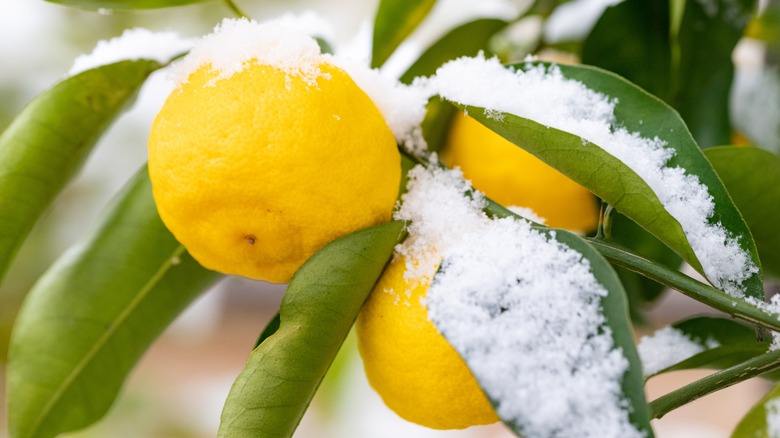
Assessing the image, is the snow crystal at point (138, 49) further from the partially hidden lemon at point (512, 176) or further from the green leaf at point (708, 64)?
the green leaf at point (708, 64)

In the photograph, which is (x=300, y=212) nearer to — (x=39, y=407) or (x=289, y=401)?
(x=289, y=401)

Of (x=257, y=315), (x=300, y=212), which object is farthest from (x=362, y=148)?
(x=257, y=315)

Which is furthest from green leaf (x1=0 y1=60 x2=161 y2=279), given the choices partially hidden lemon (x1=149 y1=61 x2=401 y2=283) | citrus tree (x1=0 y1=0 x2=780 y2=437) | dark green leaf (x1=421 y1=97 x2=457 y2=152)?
dark green leaf (x1=421 y1=97 x2=457 y2=152)

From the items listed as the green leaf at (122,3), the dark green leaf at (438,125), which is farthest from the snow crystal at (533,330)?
the green leaf at (122,3)

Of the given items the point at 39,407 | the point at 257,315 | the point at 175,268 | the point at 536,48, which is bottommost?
the point at 257,315

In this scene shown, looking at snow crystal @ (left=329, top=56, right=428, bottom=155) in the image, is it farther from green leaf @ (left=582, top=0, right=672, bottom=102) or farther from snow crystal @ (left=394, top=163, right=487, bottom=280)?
green leaf @ (left=582, top=0, right=672, bottom=102)
